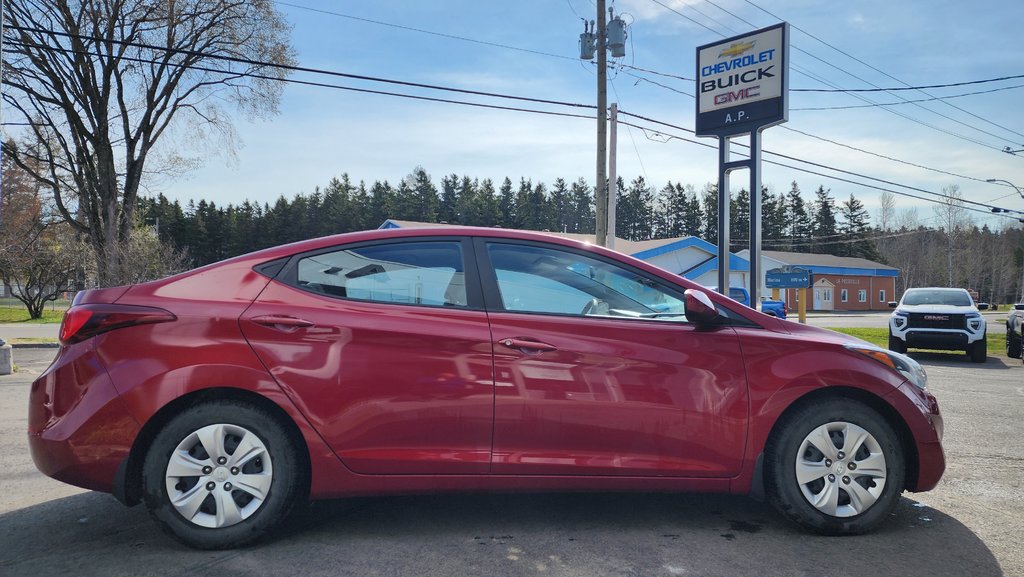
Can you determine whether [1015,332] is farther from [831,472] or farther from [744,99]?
[831,472]

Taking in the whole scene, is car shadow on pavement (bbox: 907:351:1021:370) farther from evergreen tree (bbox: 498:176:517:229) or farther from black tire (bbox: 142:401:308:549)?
evergreen tree (bbox: 498:176:517:229)

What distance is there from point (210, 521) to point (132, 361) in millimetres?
838

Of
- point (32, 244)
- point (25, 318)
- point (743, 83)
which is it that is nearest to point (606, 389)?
point (743, 83)

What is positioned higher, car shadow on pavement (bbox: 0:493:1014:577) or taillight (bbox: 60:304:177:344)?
taillight (bbox: 60:304:177:344)

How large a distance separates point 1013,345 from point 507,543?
16.5 m

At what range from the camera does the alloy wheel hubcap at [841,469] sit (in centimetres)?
334

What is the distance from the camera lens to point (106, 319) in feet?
10.3

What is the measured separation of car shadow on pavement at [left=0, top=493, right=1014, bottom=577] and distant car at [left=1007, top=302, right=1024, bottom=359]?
13.8 m

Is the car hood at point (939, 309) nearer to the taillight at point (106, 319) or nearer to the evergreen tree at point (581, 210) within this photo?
the taillight at point (106, 319)

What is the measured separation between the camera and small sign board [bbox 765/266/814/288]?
3625cm

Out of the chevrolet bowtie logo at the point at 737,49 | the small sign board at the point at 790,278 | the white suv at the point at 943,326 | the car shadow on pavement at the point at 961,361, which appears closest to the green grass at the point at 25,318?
the chevrolet bowtie logo at the point at 737,49

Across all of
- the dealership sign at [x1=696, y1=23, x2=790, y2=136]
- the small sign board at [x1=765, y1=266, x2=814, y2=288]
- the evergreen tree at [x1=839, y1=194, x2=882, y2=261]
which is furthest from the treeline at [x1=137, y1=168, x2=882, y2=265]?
the dealership sign at [x1=696, y1=23, x2=790, y2=136]

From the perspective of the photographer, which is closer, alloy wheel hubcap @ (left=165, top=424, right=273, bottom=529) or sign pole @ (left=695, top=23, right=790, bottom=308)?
alloy wheel hubcap @ (left=165, top=424, right=273, bottom=529)

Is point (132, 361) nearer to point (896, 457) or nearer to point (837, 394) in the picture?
point (837, 394)
